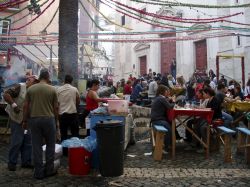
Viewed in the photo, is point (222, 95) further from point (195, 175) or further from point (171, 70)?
point (171, 70)

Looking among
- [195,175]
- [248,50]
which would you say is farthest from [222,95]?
[248,50]

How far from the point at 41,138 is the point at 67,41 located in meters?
4.30

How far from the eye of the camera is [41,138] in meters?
6.12

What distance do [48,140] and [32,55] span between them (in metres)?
14.6

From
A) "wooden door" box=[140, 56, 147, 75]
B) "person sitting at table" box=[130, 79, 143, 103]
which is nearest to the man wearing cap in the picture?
"person sitting at table" box=[130, 79, 143, 103]

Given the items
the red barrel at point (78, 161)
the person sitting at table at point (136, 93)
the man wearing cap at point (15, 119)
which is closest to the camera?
the red barrel at point (78, 161)

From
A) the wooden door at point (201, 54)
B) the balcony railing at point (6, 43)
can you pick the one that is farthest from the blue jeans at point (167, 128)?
the wooden door at point (201, 54)

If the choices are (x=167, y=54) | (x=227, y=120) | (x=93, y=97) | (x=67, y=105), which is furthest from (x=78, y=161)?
(x=167, y=54)

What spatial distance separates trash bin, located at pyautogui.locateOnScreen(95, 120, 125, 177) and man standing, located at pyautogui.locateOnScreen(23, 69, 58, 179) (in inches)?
34.6

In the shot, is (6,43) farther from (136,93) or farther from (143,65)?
(143,65)

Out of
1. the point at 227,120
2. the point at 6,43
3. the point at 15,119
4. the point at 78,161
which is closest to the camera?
the point at 78,161

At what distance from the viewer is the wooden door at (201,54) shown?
79.8 ft

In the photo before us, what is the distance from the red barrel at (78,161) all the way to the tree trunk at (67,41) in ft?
12.2

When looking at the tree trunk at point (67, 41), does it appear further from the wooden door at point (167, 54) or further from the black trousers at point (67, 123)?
the wooden door at point (167, 54)
